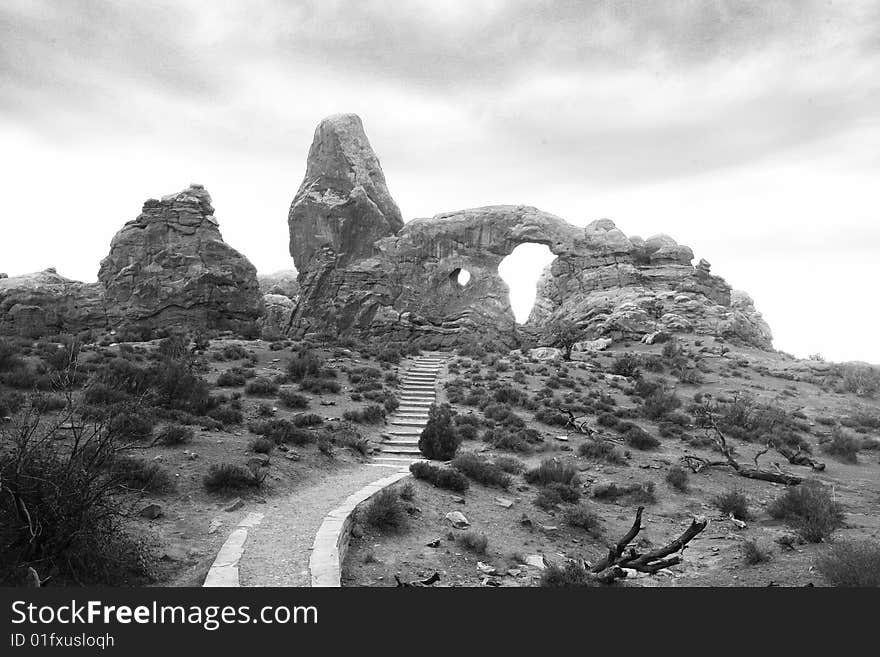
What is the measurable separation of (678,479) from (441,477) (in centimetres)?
681

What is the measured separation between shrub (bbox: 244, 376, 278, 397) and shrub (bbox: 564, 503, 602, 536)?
42.1 feet

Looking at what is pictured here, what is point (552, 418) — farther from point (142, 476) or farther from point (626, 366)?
point (142, 476)

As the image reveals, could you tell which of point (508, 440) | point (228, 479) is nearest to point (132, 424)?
point (228, 479)

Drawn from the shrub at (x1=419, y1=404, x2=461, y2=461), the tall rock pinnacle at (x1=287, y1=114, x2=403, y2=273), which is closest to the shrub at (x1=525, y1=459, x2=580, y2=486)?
the shrub at (x1=419, y1=404, x2=461, y2=461)

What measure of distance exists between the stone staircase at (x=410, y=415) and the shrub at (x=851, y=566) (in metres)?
9.93

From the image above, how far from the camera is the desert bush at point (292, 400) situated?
18.9 metres

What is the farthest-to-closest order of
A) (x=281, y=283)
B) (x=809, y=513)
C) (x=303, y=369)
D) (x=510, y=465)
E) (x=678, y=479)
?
(x=281, y=283), (x=303, y=369), (x=510, y=465), (x=678, y=479), (x=809, y=513)

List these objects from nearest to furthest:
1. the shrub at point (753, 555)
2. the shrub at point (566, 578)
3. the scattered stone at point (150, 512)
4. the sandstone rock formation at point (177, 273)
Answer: the shrub at point (566, 578), the shrub at point (753, 555), the scattered stone at point (150, 512), the sandstone rock formation at point (177, 273)

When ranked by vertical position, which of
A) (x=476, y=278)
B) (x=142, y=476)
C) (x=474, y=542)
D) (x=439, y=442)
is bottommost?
(x=474, y=542)

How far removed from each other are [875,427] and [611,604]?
2381cm

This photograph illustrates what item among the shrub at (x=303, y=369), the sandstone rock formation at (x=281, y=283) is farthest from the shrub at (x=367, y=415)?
the sandstone rock formation at (x=281, y=283)

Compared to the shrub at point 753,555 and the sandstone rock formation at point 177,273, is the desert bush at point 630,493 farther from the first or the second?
the sandstone rock formation at point 177,273

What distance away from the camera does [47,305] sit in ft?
130

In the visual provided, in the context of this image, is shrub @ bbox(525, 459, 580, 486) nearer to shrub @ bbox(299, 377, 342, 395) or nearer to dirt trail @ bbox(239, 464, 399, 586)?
dirt trail @ bbox(239, 464, 399, 586)
